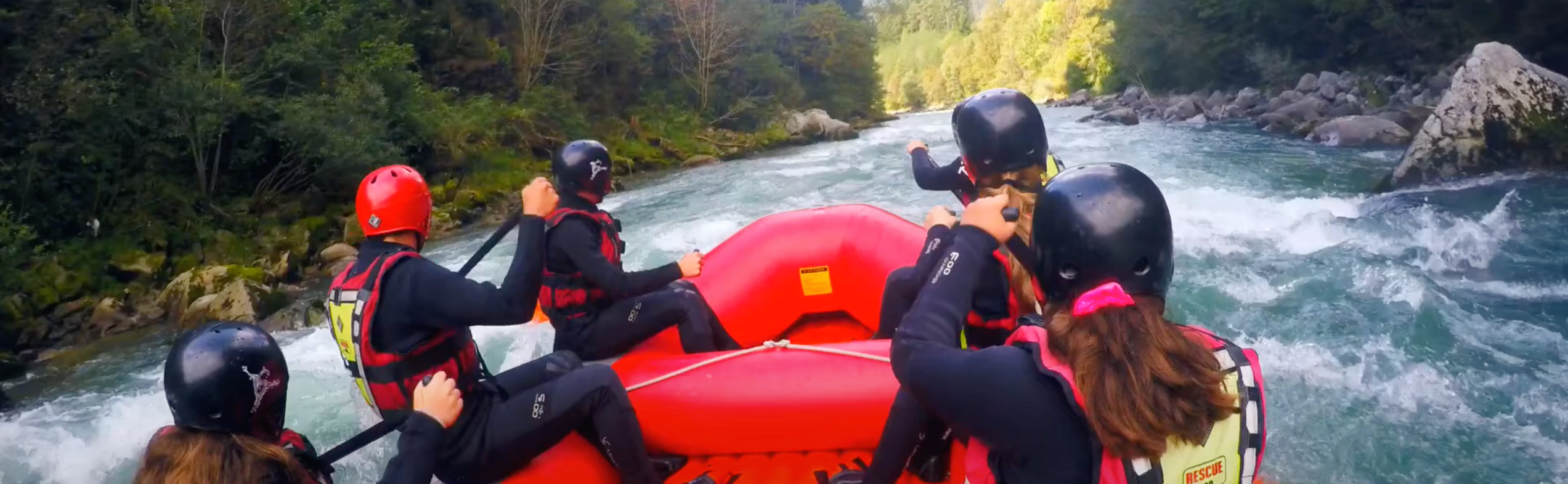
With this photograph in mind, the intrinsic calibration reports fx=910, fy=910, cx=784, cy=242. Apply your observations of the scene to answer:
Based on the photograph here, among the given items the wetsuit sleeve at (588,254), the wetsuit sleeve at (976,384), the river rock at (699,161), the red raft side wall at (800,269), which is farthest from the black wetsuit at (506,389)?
the river rock at (699,161)

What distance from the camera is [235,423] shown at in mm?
1670

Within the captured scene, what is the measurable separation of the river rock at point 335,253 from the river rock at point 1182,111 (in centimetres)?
1676

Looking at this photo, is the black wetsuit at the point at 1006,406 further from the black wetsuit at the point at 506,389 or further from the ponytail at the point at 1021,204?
the black wetsuit at the point at 506,389

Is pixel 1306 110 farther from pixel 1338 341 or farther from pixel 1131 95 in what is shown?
pixel 1338 341

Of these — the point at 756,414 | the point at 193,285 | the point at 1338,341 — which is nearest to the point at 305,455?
the point at 756,414

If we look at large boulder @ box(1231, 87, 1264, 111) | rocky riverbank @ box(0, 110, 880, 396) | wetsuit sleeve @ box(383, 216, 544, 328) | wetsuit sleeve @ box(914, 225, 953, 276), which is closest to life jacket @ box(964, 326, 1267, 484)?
wetsuit sleeve @ box(914, 225, 953, 276)

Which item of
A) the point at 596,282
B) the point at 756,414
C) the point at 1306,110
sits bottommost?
the point at 1306,110

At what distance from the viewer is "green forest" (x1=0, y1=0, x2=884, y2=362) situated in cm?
789

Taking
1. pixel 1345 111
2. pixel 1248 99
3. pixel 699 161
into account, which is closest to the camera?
pixel 1345 111

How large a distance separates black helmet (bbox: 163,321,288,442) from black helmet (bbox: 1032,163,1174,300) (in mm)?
1442

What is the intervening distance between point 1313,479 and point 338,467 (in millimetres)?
4280

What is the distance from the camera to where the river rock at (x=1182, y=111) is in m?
19.8

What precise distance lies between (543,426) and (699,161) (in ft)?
53.0

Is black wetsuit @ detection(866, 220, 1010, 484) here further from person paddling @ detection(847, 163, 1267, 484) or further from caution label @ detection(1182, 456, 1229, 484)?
caution label @ detection(1182, 456, 1229, 484)
